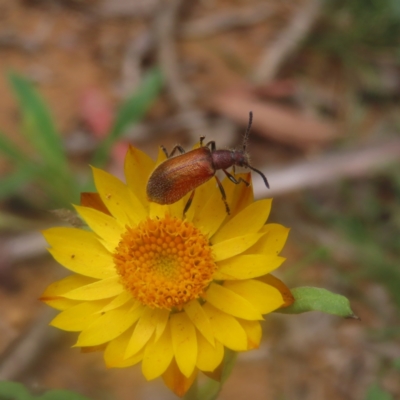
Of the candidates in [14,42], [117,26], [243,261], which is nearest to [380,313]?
[243,261]

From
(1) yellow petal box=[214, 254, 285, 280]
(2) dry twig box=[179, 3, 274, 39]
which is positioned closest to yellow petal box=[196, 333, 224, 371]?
(1) yellow petal box=[214, 254, 285, 280]

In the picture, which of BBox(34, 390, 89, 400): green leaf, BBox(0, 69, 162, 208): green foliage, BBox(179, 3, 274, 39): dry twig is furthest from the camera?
BBox(179, 3, 274, 39): dry twig

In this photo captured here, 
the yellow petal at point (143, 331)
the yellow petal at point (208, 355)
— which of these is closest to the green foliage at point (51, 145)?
the yellow petal at point (143, 331)

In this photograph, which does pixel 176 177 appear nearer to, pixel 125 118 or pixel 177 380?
pixel 177 380

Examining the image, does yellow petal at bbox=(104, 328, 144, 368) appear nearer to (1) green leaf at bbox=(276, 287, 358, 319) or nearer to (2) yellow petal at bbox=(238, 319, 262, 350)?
(2) yellow petal at bbox=(238, 319, 262, 350)

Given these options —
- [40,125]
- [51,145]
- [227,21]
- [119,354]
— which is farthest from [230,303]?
[227,21]

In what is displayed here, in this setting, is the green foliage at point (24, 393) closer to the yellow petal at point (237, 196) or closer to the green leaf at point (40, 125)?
the yellow petal at point (237, 196)
